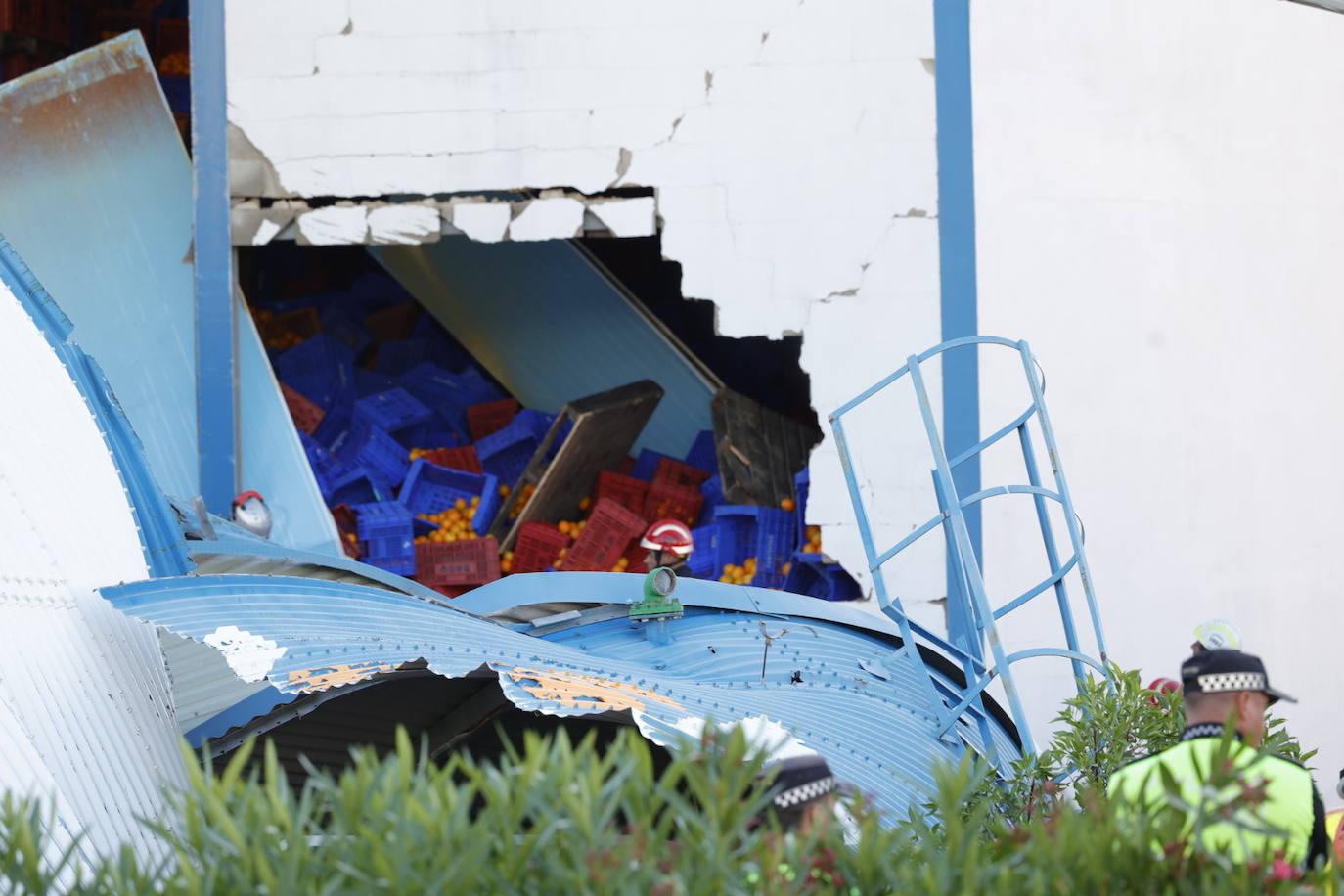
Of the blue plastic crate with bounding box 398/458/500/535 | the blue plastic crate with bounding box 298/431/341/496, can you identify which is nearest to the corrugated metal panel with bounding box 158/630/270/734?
the blue plastic crate with bounding box 398/458/500/535

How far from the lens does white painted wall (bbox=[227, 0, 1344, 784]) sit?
7.78 m

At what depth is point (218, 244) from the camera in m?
8.07

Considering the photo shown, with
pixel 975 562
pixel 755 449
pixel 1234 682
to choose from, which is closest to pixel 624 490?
pixel 755 449

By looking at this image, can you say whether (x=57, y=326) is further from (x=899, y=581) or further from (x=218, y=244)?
(x=899, y=581)

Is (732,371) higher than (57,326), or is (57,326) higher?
(732,371)

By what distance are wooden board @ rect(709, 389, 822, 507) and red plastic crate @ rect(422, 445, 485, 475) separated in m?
1.60

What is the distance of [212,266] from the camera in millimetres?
8086

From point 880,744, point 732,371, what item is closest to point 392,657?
point 880,744

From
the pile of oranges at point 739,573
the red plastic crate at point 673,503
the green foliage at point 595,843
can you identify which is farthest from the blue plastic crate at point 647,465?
the green foliage at point 595,843

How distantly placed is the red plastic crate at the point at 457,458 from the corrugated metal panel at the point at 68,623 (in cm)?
472

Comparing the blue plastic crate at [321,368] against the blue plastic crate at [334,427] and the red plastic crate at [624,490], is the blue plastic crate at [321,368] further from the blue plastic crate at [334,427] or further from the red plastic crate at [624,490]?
the red plastic crate at [624,490]

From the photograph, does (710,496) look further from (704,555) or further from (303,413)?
(303,413)

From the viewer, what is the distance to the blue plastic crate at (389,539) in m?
8.68

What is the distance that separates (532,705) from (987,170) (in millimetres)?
5220
